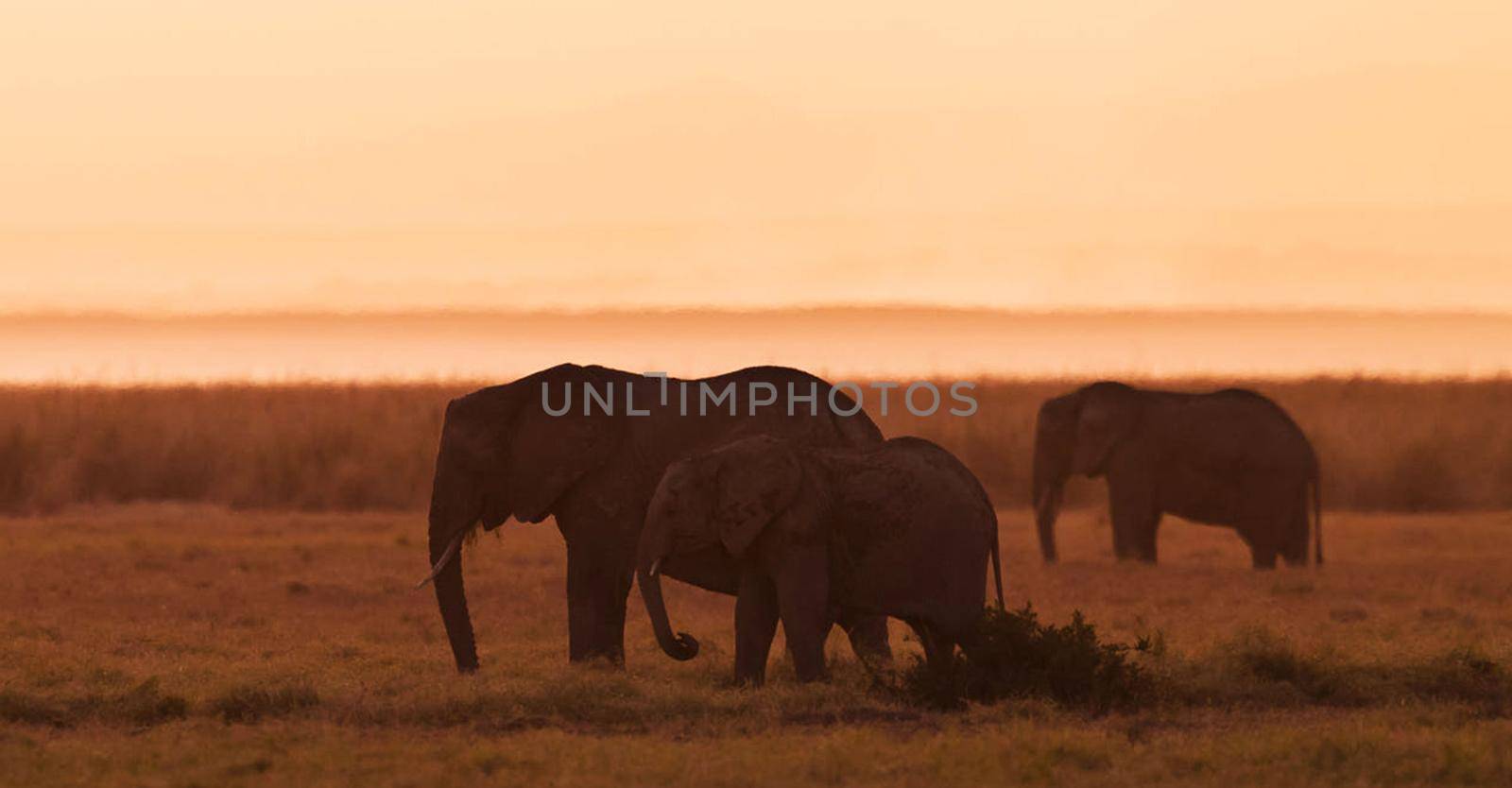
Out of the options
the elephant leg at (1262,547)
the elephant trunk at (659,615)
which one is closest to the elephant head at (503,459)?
the elephant trunk at (659,615)

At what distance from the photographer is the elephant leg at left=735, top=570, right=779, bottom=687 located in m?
15.7

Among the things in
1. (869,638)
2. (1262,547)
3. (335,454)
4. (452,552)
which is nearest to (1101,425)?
(1262,547)

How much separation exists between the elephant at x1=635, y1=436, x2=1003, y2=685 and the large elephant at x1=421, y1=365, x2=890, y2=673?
130 centimetres

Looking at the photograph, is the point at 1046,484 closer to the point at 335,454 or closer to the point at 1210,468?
the point at 1210,468

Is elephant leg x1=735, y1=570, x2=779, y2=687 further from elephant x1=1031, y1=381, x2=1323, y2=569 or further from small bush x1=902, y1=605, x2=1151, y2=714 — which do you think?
elephant x1=1031, y1=381, x2=1323, y2=569

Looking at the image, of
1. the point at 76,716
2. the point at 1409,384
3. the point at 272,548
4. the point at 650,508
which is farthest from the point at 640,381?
the point at 1409,384

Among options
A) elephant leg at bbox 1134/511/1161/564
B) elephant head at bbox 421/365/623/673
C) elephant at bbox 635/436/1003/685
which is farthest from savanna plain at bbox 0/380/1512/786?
elephant leg at bbox 1134/511/1161/564

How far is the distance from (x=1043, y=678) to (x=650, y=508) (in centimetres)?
269

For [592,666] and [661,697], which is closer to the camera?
[661,697]

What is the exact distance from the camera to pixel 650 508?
15.7 m

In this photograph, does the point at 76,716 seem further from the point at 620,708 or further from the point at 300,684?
the point at 620,708

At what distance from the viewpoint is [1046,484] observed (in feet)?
99.0

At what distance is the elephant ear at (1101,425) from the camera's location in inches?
1120

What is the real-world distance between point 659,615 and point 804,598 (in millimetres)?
918
